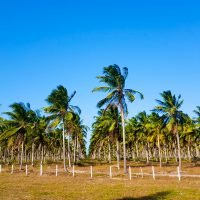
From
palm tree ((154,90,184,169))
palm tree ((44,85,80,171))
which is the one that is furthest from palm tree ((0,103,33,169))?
palm tree ((154,90,184,169))

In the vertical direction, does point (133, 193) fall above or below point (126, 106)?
below

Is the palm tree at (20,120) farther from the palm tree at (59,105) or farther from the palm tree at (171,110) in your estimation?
the palm tree at (171,110)

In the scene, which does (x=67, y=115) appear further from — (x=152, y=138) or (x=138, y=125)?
(x=138, y=125)

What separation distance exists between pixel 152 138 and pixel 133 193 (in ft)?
135

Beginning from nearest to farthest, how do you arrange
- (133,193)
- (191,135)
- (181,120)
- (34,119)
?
1. (133,193)
2. (181,120)
3. (34,119)
4. (191,135)

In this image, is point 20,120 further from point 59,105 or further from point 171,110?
point 171,110

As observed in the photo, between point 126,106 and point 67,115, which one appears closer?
point 126,106

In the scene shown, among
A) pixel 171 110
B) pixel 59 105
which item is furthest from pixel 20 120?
pixel 171 110

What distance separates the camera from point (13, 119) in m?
47.2

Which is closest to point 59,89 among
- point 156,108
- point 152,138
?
point 156,108

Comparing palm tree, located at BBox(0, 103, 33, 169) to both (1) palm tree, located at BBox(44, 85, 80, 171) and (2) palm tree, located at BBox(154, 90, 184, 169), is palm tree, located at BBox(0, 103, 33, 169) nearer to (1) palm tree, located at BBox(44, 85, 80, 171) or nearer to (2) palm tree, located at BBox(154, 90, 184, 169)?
(1) palm tree, located at BBox(44, 85, 80, 171)

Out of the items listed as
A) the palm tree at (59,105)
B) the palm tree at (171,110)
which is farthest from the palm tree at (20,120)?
the palm tree at (171,110)

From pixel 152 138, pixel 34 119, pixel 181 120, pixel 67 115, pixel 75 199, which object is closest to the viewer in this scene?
pixel 75 199

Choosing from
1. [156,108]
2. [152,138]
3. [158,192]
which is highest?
[156,108]
